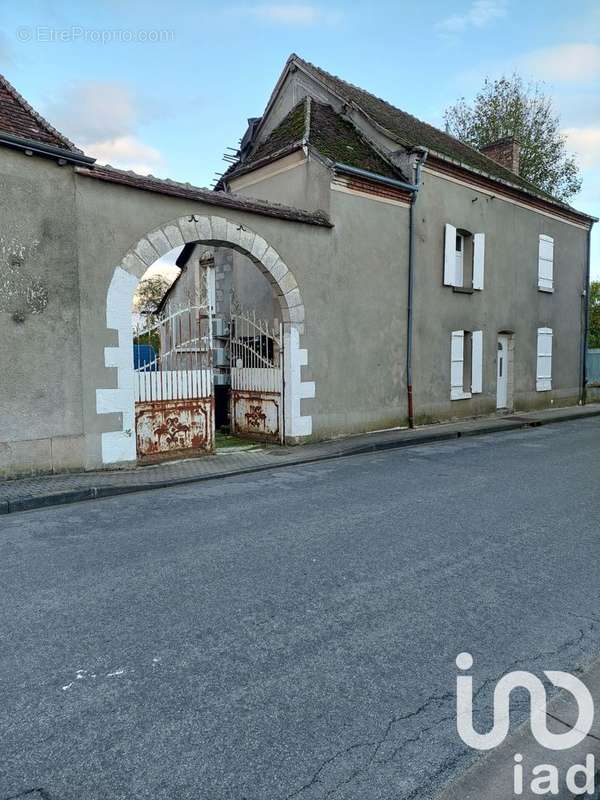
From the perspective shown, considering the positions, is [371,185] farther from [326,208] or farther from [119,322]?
[119,322]

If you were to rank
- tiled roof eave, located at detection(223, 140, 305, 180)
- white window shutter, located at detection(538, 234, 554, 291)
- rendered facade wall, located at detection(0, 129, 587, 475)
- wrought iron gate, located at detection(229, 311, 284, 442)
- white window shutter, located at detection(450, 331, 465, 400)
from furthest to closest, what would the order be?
white window shutter, located at detection(538, 234, 554, 291)
white window shutter, located at detection(450, 331, 465, 400)
tiled roof eave, located at detection(223, 140, 305, 180)
wrought iron gate, located at detection(229, 311, 284, 442)
rendered facade wall, located at detection(0, 129, 587, 475)

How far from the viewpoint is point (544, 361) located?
17672mm

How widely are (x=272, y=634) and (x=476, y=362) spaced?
12618 mm

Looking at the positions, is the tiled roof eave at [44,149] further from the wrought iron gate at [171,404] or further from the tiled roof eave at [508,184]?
the tiled roof eave at [508,184]

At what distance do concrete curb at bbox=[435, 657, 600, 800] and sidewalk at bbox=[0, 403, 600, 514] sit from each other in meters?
5.56

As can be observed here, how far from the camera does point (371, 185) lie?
1155 centimetres

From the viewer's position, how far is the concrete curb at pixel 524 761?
2127mm

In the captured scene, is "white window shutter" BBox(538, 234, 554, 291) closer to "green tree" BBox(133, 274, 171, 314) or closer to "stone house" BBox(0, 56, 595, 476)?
"stone house" BBox(0, 56, 595, 476)

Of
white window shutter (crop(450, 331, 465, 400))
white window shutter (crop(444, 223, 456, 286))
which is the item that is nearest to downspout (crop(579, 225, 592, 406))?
white window shutter (crop(450, 331, 465, 400))

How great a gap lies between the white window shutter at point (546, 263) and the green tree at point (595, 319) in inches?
730

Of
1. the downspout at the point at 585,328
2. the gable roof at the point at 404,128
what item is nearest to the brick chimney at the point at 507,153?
the gable roof at the point at 404,128

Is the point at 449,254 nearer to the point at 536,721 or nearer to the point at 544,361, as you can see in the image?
the point at 544,361

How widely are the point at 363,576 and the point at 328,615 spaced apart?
0.71 meters

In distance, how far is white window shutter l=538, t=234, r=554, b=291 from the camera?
56.3ft
